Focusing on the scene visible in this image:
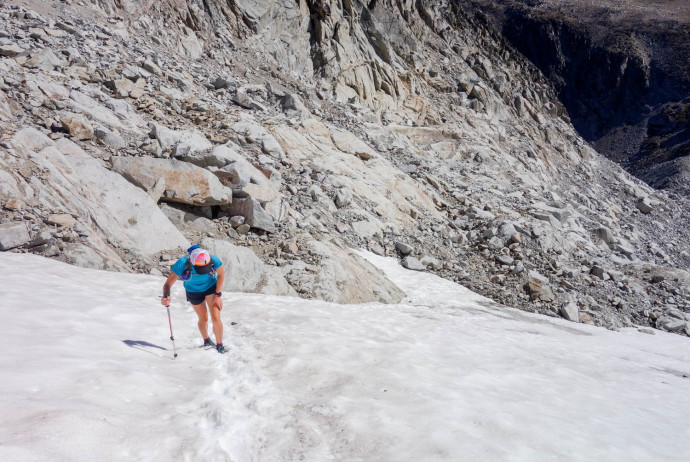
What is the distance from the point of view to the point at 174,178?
10039 millimetres

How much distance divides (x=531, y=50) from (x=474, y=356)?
11278 centimetres

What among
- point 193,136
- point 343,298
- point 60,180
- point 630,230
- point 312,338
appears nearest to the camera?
point 312,338

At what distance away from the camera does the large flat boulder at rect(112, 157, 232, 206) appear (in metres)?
9.75

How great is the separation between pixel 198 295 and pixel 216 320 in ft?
1.46

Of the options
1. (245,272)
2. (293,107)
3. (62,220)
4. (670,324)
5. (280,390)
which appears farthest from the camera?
(293,107)

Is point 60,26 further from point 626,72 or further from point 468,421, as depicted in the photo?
point 626,72

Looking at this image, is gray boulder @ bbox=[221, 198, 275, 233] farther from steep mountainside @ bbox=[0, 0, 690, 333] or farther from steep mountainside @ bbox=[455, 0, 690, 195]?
steep mountainside @ bbox=[455, 0, 690, 195]

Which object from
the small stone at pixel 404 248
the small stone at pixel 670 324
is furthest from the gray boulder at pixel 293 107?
the small stone at pixel 670 324

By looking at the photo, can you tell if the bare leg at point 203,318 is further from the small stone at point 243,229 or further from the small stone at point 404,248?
the small stone at point 404,248

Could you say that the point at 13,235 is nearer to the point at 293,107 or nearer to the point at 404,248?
the point at 404,248

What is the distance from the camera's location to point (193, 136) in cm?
1254

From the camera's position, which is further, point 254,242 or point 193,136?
point 193,136

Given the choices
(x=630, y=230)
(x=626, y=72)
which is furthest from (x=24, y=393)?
(x=626, y=72)

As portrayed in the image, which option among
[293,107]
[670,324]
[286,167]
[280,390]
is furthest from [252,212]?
[670,324]
